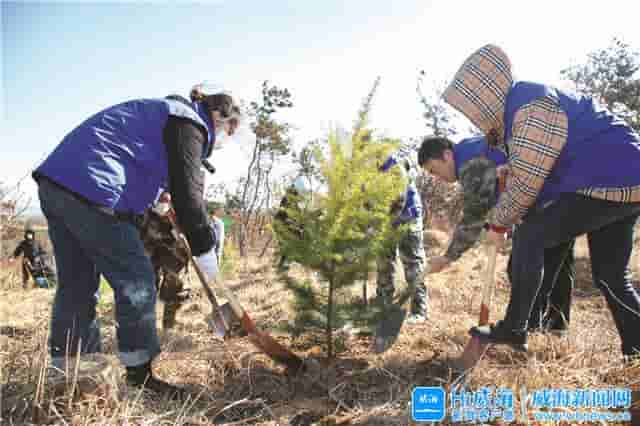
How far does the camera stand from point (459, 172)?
3.09 m

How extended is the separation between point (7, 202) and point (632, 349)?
563 centimetres

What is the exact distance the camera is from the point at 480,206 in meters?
2.96

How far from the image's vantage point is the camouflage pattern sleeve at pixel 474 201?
2.86 metres

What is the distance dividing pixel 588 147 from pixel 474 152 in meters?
1.00

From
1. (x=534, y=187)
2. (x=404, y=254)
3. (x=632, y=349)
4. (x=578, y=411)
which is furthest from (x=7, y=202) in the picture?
(x=632, y=349)

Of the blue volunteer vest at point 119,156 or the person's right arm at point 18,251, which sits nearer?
the blue volunteer vest at point 119,156

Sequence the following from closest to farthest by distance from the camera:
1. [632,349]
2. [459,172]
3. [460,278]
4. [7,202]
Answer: [632,349] → [459,172] → [7,202] → [460,278]

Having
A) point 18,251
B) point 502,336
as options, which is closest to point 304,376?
point 502,336

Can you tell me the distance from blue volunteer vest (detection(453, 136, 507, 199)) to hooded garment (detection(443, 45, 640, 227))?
60cm

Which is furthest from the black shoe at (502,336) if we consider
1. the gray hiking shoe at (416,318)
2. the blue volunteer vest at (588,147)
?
the gray hiking shoe at (416,318)

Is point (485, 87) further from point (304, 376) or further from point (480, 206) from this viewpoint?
point (304, 376)

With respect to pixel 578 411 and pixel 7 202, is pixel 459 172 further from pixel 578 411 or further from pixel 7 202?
pixel 7 202

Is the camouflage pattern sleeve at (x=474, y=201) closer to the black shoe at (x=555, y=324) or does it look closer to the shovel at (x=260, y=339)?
the black shoe at (x=555, y=324)

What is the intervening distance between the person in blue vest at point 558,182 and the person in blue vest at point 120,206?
5.64ft
